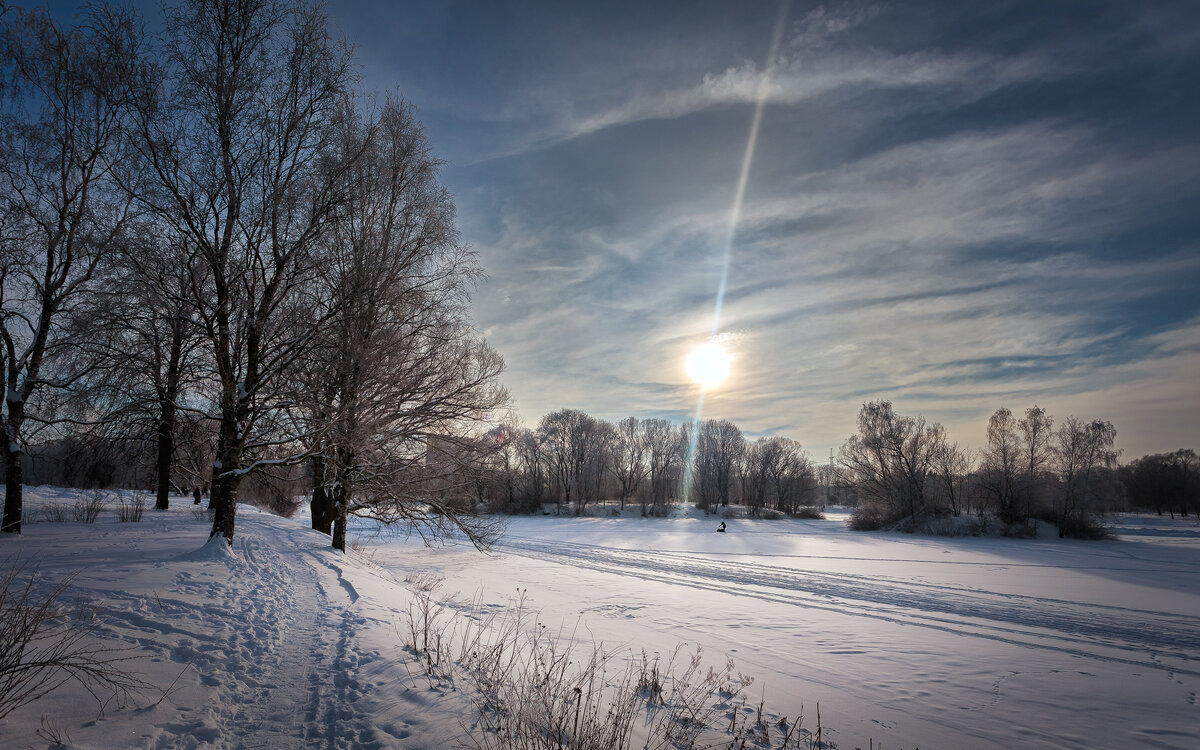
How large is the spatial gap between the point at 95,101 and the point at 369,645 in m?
14.0

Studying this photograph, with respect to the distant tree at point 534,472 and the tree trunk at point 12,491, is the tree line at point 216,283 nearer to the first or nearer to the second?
the tree trunk at point 12,491

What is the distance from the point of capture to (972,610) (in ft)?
39.1

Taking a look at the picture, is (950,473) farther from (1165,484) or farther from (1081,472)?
(1165,484)

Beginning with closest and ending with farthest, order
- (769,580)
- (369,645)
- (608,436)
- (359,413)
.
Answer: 1. (369,645)
2. (359,413)
3. (769,580)
4. (608,436)

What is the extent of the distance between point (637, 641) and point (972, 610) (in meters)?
9.01

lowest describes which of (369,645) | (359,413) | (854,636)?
(854,636)

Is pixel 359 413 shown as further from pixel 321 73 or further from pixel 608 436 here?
pixel 608 436

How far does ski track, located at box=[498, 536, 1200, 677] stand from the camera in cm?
934

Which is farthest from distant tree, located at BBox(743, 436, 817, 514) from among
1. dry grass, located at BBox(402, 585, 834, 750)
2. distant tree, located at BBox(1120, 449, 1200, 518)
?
dry grass, located at BBox(402, 585, 834, 750)

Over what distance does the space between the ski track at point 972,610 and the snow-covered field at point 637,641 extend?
85 mm

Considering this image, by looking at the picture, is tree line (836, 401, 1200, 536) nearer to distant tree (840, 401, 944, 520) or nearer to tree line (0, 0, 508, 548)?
distant tree (840, 401, 944, 520)

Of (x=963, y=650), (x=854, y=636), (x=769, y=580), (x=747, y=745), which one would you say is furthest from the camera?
(x=769, y=580)

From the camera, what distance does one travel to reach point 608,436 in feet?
248

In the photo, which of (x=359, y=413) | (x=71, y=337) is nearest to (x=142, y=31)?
(x=71, y=337)
